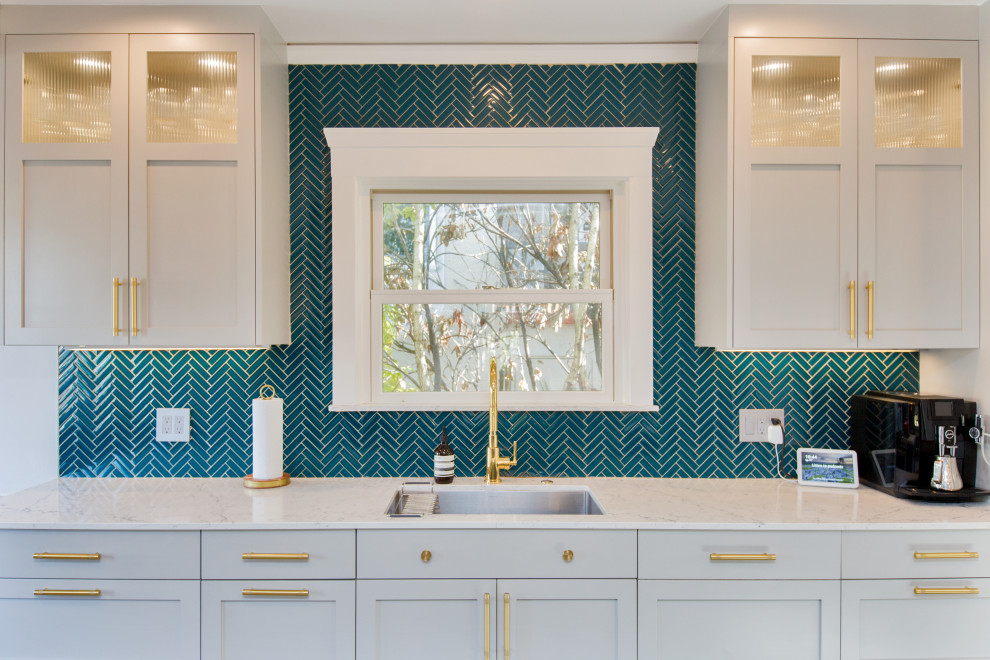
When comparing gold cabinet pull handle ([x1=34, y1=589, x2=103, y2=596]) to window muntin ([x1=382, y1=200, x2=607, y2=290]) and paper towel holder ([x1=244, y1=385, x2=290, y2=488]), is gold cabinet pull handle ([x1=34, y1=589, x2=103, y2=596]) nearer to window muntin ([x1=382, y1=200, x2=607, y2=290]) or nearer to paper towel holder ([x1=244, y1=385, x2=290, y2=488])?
paper towel holder ([x1=244, y1=385, x2=290, y2=488])

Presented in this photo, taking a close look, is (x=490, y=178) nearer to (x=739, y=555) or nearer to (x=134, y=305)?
(x=134, y=305)

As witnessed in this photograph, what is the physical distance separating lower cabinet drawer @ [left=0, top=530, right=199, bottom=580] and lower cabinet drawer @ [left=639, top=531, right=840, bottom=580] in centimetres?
132

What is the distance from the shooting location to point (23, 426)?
2.23 meters

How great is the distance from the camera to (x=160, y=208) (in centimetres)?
193

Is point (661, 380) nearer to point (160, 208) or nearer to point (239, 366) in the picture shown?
point (239, 366)

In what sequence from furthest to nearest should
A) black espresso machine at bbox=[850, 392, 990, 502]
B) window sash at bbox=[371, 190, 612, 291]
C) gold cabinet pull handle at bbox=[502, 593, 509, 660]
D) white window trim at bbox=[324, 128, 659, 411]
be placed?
window sash at bbox=[371, 190, 612, 291] → white window trim at bbox=[324, 128, 659, 411] → black espresso machine at bbox=[850, 392, 990, 502] → gold cabinet pull handle at bbox=[502, 593, 509, 660]

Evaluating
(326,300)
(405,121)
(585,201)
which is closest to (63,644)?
(326,300)

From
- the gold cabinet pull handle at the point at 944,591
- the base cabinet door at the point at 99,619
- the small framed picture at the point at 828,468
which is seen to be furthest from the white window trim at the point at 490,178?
the gold cabinet pull handle at the point at 944,591

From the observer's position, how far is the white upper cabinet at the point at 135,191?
1911mm

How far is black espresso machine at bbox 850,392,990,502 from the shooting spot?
6.08ft

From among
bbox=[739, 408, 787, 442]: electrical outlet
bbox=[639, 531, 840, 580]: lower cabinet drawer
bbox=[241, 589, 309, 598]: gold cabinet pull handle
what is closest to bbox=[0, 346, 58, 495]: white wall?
bbox=[241, 589, 309, 598]: gold cabinet pull handle

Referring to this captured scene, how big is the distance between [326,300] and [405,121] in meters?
0.74

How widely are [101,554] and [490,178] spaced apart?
1711mm

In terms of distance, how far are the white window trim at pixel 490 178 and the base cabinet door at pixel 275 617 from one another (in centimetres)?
67
